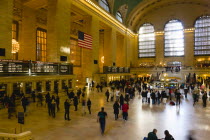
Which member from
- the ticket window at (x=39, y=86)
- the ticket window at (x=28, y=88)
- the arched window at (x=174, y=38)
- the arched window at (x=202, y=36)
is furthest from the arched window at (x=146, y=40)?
the ticket window at (x=28, y=88)

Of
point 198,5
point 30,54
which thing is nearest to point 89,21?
point 30,54

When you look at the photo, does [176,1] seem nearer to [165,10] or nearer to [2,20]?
[165,10]

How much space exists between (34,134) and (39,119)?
2.13 m

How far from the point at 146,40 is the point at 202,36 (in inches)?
498

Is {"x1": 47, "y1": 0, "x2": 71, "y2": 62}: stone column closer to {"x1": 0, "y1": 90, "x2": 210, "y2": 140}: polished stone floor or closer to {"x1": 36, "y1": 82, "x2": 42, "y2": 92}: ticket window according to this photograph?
{"x1": 36, "y1": 82, "x2": 42, "y2": 92}: ticket window

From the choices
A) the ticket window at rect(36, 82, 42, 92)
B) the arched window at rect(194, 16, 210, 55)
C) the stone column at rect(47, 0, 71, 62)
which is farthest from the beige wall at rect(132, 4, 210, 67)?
the ticket window at rect(36, 82, 42, 92)

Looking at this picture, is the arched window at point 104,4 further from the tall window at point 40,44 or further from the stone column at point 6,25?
the stone column at point 6,25

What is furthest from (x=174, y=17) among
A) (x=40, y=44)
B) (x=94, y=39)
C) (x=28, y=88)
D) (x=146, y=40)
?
(x=28, y=88)

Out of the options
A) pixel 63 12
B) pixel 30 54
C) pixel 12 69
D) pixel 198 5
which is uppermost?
pixel 198 5

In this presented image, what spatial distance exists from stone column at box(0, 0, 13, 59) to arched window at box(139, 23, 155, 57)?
35.0 metres

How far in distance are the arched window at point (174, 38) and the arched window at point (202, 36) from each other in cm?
312

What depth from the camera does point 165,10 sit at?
40.7 metres

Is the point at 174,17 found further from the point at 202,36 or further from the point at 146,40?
the point at 146,40

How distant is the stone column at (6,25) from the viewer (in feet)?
43.6
